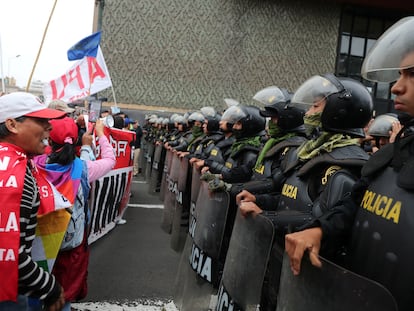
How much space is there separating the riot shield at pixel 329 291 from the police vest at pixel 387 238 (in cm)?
26

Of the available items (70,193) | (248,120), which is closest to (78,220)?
(70,193)

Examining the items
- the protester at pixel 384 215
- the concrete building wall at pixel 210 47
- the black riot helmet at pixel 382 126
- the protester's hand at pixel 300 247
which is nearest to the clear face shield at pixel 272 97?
the black riot helmet at pixel 382 126

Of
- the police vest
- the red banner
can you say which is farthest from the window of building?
the police vest

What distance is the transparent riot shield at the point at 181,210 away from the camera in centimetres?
457

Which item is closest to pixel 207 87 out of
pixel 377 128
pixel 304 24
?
pixel 304 24

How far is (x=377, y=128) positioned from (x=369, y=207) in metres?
3.91

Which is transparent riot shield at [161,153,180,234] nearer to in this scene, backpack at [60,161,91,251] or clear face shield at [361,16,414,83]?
backpack at [60,161,91,251]

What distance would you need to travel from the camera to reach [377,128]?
5027 millimetres

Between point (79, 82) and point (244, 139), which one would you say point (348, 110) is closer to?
point (244, 139)

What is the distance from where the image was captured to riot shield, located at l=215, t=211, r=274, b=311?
181 cm

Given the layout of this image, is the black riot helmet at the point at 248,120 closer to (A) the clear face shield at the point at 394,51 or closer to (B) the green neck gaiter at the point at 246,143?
(B) the green neck gaiter at the point at 246,143

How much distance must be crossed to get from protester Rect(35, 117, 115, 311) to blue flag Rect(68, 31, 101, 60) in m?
3.98

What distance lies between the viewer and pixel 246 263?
192 centimetres

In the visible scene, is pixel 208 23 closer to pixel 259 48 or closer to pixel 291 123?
pixel 259 48
